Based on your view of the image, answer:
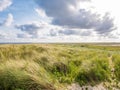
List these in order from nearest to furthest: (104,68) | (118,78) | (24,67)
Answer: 1. (24,67)
2. (118,78)
3. (104,68)

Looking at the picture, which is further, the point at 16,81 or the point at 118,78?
the point at 118,78

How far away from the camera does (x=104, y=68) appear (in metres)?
12.4

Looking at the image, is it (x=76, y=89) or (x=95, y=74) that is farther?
(x=95, y=74)

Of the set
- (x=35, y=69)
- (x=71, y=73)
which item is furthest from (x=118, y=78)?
(x=35, y=69)

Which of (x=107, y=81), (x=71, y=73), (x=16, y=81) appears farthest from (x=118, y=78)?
(x=16, y=81)

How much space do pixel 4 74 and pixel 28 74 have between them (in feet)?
2.80

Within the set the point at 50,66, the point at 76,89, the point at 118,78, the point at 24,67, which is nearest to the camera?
the point at 24,67

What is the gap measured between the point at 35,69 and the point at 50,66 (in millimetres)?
2197

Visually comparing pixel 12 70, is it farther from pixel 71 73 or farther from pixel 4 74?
pixel 71 73

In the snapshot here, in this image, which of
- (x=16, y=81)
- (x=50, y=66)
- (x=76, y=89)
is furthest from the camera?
(x=50, y=66)

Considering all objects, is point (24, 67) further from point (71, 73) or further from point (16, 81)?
point (71, 73)

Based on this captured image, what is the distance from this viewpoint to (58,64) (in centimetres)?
1112

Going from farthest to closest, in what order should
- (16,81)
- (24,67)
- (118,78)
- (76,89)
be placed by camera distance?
(118,78), (76,89), (24,67), (16,81)

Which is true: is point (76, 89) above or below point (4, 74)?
below
